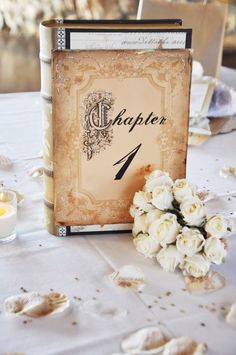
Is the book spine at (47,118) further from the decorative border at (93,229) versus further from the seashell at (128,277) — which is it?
the seashell at (128,277)

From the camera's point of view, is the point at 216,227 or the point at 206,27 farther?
the point at 206,27

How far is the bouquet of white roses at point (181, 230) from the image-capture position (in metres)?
0.90

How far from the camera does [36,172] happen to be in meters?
1.26

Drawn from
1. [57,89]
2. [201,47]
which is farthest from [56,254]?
[201,47]

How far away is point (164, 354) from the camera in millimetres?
729

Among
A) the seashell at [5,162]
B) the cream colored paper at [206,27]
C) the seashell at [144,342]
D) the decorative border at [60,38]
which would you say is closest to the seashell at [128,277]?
the seashell at [144,342]

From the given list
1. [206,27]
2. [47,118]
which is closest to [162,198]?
[47,118]

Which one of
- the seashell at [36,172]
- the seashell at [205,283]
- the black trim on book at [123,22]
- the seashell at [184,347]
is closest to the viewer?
the seashell at [184,347]

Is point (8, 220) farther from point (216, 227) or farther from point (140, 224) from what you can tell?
point (216, 227)

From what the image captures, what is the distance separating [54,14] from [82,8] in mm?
174

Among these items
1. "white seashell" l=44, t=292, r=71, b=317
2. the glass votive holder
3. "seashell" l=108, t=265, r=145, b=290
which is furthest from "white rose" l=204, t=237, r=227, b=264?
the glass votive holder

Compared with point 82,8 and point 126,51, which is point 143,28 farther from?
point 82,8

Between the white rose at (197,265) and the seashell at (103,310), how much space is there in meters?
0.14

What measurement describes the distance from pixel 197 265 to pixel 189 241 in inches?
1.5
